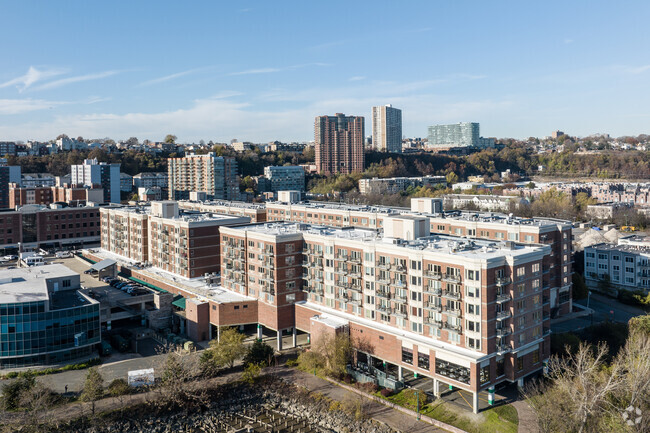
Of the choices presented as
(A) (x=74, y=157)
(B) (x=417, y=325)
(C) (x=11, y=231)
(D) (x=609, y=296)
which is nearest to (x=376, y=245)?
(B) (x=417, y=325)

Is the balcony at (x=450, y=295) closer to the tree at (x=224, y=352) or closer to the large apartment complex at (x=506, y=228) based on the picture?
the large apartment complex at (x=506, y=228)

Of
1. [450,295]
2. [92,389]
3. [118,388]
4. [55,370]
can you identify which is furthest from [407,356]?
[55,370]

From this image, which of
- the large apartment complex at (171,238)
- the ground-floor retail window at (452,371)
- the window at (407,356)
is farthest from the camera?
the large apartment complex at (171,238)

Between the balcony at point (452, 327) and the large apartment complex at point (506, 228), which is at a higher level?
the large apartment complex at point (506, 228)

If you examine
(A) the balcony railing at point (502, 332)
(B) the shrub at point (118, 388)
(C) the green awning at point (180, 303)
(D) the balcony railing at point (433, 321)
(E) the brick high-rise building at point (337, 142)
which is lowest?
(B) the shrub at point (118, 388)

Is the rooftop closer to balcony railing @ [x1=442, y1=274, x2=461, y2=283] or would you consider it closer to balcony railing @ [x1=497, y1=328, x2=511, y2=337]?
balcony railing @ [x1=442, y1=274, x2=461, y2=283]

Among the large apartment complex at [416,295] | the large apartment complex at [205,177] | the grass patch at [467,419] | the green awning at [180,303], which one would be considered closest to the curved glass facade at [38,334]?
the green awning at [180,303]

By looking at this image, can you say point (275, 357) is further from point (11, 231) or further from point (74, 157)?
point (74, 157)
